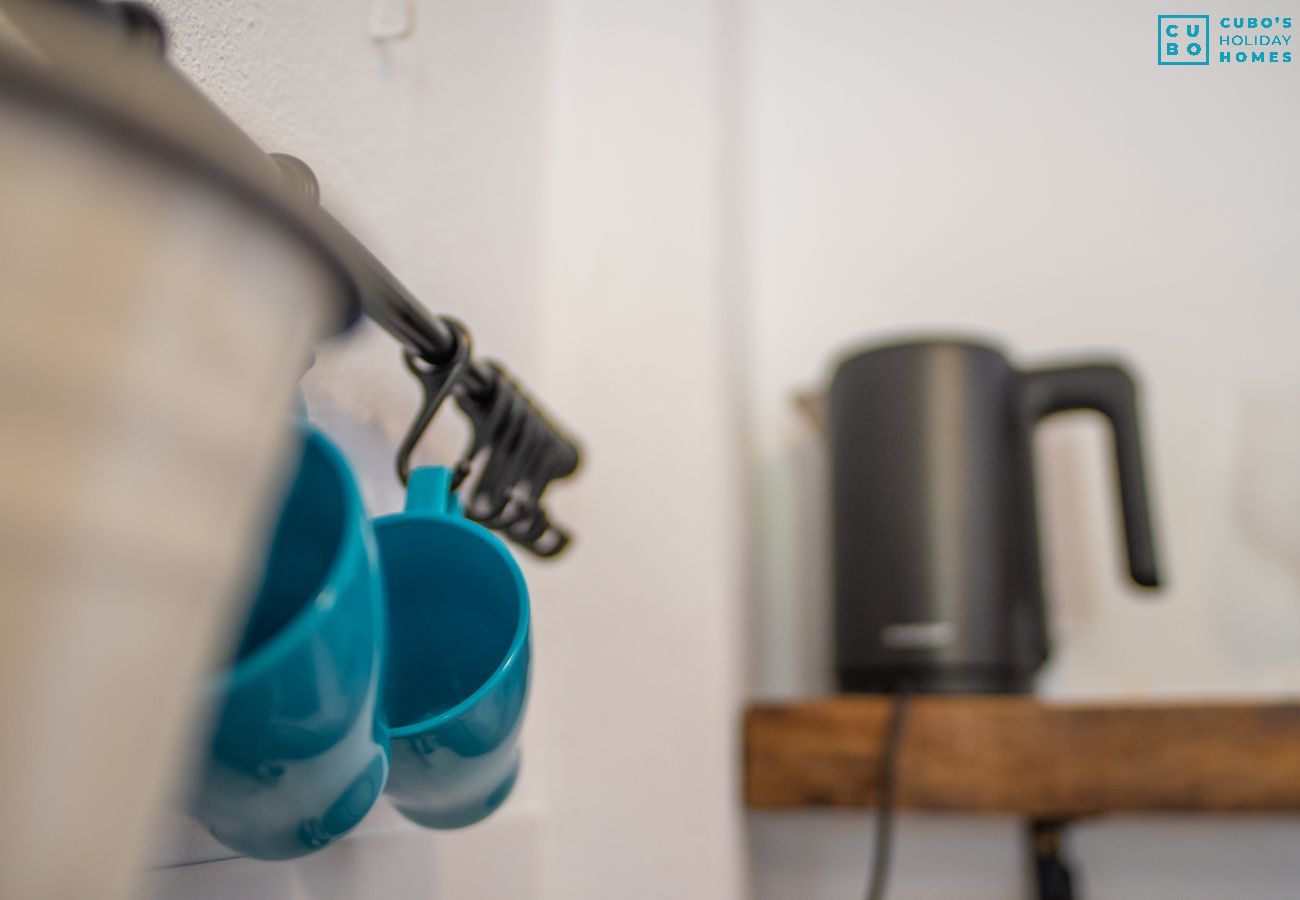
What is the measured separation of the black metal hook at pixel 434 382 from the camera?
0.33m

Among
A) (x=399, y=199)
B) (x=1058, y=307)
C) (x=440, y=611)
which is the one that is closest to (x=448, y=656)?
(x=440, y=611)

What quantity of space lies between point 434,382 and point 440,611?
0.27 feet

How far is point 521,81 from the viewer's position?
675 mm

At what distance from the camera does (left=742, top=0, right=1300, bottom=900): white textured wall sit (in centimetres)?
70

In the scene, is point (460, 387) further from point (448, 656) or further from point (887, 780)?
point (887, 780)

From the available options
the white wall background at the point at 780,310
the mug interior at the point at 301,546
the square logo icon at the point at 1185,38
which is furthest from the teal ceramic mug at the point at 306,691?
the square logo icon at the point at 1185,38

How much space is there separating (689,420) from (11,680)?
0.59 m

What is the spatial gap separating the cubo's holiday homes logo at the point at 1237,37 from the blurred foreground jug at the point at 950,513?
255 mm

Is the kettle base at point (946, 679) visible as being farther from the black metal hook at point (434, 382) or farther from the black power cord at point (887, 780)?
the black metal hook at point (434, 382)

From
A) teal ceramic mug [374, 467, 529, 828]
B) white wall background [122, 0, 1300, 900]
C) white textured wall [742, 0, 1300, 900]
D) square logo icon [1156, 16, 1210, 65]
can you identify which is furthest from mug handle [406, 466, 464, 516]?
white textured wall [742, 0, 1300, 900]

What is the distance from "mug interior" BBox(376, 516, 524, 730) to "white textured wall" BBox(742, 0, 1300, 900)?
52 centimetres

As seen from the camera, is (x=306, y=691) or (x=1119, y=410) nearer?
(x=306, y=691)

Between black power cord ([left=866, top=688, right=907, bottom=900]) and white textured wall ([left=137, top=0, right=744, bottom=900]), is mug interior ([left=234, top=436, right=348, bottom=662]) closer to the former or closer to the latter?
white textured wall ([left=137, top=0, right=744, bottom=900])

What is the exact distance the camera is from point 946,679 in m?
0.64
